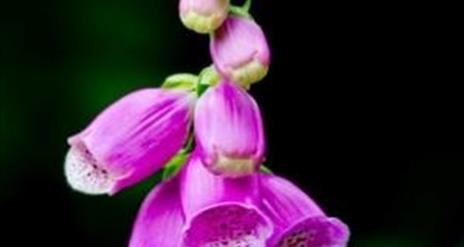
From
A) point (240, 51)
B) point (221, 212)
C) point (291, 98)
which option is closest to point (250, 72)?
point (240, 51)

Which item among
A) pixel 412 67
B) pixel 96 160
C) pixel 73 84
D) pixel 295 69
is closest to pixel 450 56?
pixel 412 67

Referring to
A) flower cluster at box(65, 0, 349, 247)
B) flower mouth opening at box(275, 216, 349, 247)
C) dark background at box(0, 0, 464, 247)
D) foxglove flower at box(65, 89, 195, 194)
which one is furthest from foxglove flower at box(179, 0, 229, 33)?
dark background at box(0, 0, 464, 247)

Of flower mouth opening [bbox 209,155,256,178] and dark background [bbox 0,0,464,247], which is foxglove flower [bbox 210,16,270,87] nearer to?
flower mouth opening [bbox 209,155,256,178]

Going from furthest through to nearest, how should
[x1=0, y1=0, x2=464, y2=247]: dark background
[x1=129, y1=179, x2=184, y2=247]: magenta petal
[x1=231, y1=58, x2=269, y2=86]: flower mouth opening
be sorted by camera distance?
[x1=0, y1=0, x2=464, y2=247]: dark background, [x1=129, y1=179, x2=184, y2=247]: magenta petal, [x1=231, y1=58, x2=269, y2=86]: flower mouth opening

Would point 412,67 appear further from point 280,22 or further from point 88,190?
point 88,190

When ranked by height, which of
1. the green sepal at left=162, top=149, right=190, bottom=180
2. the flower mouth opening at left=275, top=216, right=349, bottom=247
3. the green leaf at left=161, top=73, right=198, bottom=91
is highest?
the green leaf at left=161, top=73, right=198, bottom=91

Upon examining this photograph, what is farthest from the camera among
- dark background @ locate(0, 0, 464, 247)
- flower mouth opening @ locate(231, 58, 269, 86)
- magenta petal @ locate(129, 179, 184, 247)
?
dark background @ locate(0, 0, 464, 247)
